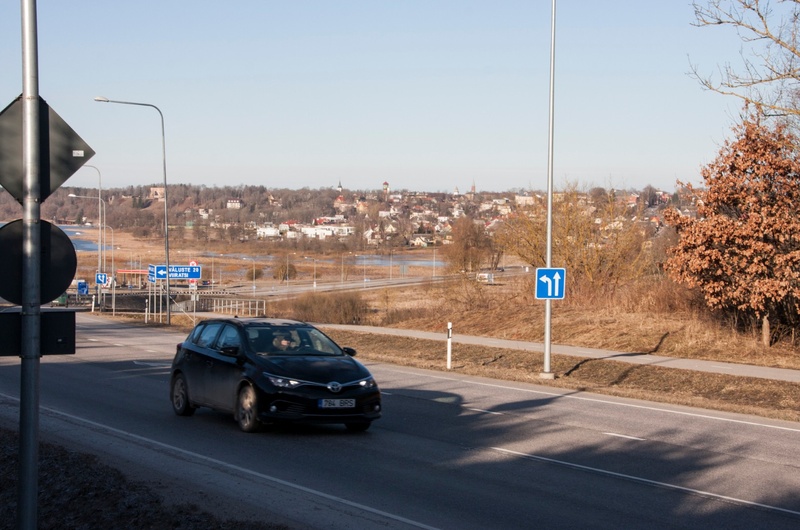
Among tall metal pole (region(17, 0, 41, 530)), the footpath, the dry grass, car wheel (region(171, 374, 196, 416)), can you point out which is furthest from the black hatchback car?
the footpath

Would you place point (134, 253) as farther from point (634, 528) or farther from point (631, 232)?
point (634, 528)

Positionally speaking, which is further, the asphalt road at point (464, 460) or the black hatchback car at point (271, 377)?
the black hatchback car at point (271, 377)

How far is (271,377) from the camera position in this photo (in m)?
12.2

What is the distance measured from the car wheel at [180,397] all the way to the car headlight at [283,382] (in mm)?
2593

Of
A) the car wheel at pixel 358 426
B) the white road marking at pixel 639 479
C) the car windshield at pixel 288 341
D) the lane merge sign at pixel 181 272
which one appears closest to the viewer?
the white road marking at pixel 639 479

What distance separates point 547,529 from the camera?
7.83 meters

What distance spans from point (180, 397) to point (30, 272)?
901 cm

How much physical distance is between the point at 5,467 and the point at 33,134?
16.7ft

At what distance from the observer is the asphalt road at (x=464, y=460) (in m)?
8.40

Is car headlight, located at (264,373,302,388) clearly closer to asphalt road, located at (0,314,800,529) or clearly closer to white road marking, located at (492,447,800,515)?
asphalt road, located at (0,314,800,529)

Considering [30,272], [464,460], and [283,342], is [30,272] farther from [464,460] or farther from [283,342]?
[283,342]

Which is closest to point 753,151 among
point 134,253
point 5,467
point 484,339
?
point 484,339

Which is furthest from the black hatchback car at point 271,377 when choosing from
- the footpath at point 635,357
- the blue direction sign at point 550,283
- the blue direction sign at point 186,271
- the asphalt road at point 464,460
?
the blue direction sign at point 186,271

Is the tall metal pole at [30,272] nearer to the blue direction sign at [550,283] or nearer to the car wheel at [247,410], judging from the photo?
the car wheel at [247,410]
